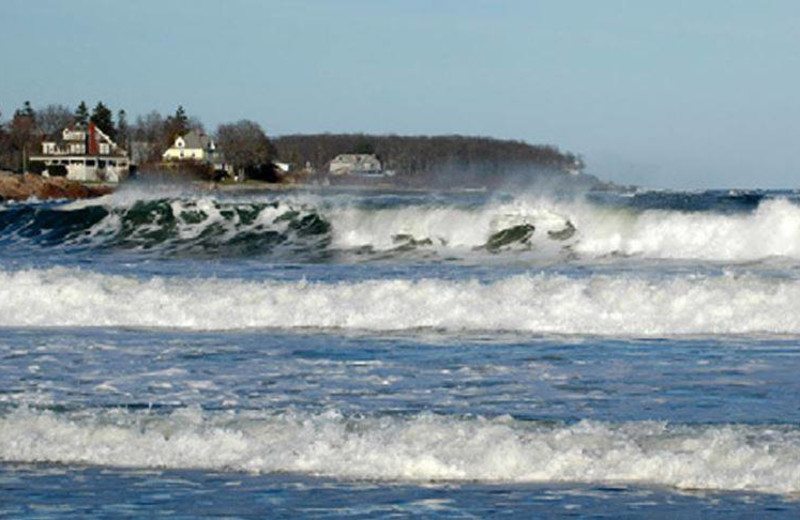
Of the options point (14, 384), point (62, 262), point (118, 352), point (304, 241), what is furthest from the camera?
point (304, 241)

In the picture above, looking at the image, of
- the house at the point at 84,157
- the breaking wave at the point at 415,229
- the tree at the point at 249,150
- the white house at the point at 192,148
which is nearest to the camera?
the breaking wave at the point at 415,229

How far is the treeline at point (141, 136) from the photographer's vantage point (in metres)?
124

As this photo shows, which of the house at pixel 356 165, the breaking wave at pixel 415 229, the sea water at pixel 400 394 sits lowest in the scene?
the sea water at pixel 400 394

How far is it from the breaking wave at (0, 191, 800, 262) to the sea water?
4.52m

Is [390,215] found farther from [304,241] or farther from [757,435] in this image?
[757,435]

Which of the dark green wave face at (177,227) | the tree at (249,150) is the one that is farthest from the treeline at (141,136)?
the dark green wave face at (177,227)

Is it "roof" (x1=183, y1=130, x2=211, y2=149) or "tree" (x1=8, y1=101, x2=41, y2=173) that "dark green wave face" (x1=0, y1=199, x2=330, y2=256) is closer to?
"tree" (x1=8, y1=101, x2=41, y2=173)

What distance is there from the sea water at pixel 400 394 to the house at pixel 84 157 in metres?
96.8

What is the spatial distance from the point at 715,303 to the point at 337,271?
33.9 ft

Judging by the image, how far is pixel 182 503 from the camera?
8.30 m

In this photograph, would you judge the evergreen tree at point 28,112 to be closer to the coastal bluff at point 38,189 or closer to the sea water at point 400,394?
the coastal bluff at point 38,189

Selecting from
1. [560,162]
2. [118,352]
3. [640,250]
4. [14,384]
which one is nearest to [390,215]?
[640,250]

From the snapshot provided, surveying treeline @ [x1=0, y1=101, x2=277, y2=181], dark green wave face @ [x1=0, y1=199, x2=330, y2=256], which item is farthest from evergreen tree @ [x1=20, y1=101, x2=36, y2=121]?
dark green wave face @ [x1=0, y1=199, x2=330, y2=256]

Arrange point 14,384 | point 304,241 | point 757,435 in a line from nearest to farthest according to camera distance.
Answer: point 757,435 → point 14,384 → point 304,241
